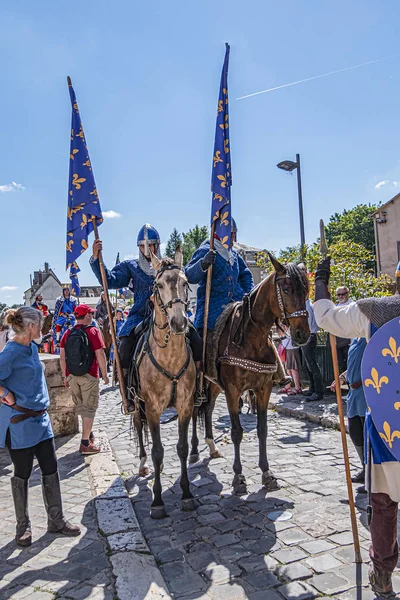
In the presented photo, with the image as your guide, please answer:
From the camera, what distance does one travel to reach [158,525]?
15.0 feet

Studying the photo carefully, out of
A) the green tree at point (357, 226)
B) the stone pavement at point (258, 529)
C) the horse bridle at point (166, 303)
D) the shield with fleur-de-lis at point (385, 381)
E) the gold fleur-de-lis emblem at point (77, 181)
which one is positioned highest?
the green tree at point (357, 226)

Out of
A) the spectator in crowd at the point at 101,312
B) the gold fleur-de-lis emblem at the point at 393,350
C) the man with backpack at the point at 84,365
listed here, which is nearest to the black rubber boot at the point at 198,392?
the man with backpack at the point at 84,365

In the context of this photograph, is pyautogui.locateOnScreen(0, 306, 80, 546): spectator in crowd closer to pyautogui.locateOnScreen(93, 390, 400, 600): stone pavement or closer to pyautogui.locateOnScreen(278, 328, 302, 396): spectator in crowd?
pyautogui.locateOnScreen(93, 390, 400, 600): stone pavement

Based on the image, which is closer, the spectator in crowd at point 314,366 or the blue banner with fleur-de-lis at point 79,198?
the blue banner with fleur-de-lis at point 79,198

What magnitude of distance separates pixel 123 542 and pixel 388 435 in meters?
2.45

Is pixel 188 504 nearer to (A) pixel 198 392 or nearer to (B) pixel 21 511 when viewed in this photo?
(A) pixel 198 392

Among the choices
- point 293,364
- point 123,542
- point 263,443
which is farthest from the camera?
point 293,364

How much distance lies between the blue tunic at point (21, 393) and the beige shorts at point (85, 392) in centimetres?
268

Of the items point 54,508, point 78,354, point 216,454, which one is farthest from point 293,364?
point 54,508

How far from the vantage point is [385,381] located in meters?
2.85

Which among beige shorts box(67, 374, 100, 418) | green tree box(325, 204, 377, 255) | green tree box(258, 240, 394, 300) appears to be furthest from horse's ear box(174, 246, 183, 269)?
green tree box(325, 204, 377, 255)

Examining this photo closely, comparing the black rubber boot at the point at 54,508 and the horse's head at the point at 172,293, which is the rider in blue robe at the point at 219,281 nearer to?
the horse's head at the point at 172,293

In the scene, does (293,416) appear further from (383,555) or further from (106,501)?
(383,555)

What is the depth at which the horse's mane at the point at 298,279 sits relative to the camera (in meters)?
4.84
